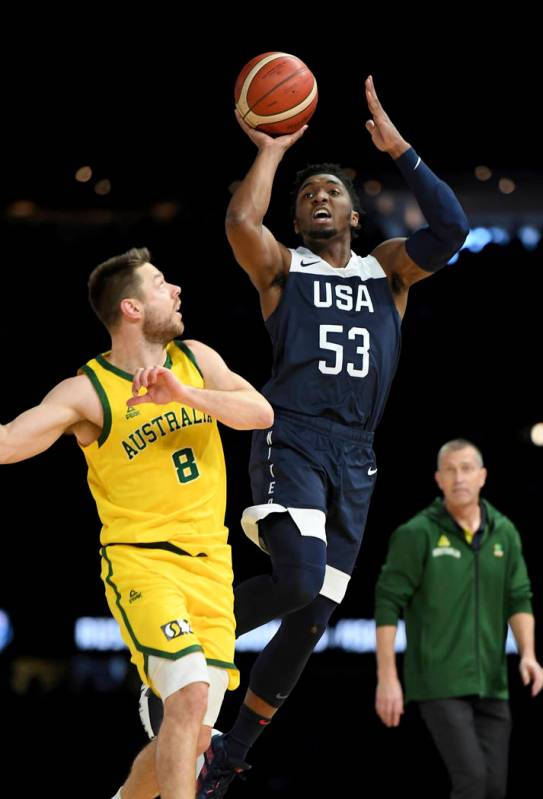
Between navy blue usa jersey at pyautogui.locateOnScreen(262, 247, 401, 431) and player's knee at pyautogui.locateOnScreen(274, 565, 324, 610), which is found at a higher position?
navy blue usa jersey at pyautogui.locateOnScreen(262, 247, 401, 431)

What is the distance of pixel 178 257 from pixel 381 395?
224 inches

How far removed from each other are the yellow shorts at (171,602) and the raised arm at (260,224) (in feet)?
4.37

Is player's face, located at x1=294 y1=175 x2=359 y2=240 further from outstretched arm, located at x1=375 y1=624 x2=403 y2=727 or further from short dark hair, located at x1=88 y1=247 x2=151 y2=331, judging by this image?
outstretched arm, located at x1=375 y1=624 x2=403 y2=727

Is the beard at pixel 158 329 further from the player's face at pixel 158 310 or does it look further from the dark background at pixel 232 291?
the dark background at pixel 232 291

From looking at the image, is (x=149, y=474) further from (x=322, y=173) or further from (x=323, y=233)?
(x=322, y=173)

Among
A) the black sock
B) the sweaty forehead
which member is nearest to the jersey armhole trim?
the black sock

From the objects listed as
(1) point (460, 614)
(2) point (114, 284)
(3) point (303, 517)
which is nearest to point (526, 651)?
(1) point (460, 614)

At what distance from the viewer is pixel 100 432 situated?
4.23 metres

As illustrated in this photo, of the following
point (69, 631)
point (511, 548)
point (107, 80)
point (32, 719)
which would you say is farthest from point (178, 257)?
point (511, 548)

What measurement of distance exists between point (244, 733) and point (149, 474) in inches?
49.3

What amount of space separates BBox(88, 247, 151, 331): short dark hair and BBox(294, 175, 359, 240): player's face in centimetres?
97

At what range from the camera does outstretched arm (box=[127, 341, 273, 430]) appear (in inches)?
155

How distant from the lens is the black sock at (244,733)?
15.9 ft

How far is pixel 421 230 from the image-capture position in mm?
5258
